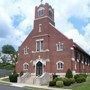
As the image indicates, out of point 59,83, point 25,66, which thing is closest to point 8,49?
point 25,66

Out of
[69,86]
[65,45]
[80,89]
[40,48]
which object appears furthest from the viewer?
[40,48]

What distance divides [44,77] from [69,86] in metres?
9.92

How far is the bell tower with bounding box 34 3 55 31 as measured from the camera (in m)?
52.2

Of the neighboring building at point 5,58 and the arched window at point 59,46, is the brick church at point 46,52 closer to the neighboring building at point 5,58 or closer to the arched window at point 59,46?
the arched window at point 59,46

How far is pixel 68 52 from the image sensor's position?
48.0 meters

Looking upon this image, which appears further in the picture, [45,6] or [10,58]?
[10,58]

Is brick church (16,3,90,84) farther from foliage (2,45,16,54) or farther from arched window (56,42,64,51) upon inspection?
foliage (2,45,16,54)

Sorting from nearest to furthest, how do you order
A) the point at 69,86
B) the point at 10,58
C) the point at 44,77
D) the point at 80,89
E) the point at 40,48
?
the point at 80,89 < the point at 69,86 < the point at 44,77 < the point at 40,48 < the point at 10,58

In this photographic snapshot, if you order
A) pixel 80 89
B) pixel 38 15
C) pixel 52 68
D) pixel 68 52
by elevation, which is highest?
pixel 38 15

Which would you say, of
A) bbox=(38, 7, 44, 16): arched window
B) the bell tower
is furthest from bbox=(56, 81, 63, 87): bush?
bbox=(38, 7, 44, 16): arched window

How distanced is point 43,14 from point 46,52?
856 cm

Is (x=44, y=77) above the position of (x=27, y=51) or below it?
below

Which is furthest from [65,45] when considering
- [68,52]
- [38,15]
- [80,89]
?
[80,89]

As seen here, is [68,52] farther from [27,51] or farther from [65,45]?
[27,51]
